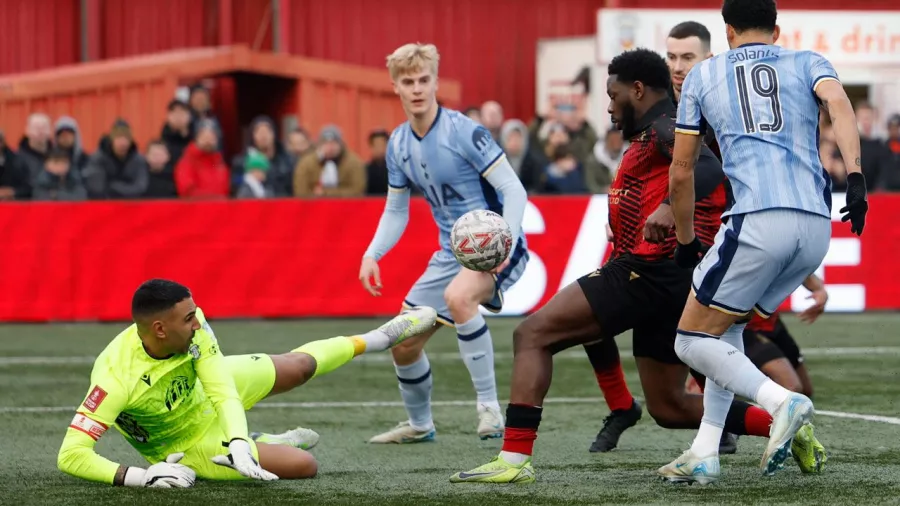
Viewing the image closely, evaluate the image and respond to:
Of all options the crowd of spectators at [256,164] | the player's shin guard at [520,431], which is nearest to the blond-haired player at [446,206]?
the player's shin guard at [520,431]

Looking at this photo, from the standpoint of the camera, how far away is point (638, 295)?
21.8ft

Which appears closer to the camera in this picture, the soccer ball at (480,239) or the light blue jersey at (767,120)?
the light blue jersey at (767,120)

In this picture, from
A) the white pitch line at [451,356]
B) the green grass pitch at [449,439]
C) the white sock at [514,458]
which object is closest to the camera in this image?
the green grass pitch at [449,439]

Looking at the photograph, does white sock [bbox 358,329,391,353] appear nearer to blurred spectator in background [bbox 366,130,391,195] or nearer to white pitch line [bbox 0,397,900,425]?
white pitch line [bbox 0,397,900,425]

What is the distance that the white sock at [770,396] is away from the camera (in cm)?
586

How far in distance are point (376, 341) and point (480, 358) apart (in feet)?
3.54

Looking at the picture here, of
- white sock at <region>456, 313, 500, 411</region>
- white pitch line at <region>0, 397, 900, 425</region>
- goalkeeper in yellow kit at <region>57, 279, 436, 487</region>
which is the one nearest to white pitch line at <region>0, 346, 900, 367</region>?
white pitch line at <region>0, 397, 900, 425</region>

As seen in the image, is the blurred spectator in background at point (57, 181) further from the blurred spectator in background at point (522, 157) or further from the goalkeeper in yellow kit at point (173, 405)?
the goalkeeper in yellow kit at point (173, 405)

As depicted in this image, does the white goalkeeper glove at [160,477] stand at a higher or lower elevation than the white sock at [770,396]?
lower

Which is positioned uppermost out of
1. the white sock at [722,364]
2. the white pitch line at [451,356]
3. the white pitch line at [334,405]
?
the white sock at [722,364]

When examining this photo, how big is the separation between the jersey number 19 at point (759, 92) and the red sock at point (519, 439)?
1.56m

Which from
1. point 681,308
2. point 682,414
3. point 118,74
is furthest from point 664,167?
point 118,74

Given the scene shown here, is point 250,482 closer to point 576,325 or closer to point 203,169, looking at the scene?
point 576,325

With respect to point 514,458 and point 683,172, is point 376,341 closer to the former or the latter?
point 514,458
